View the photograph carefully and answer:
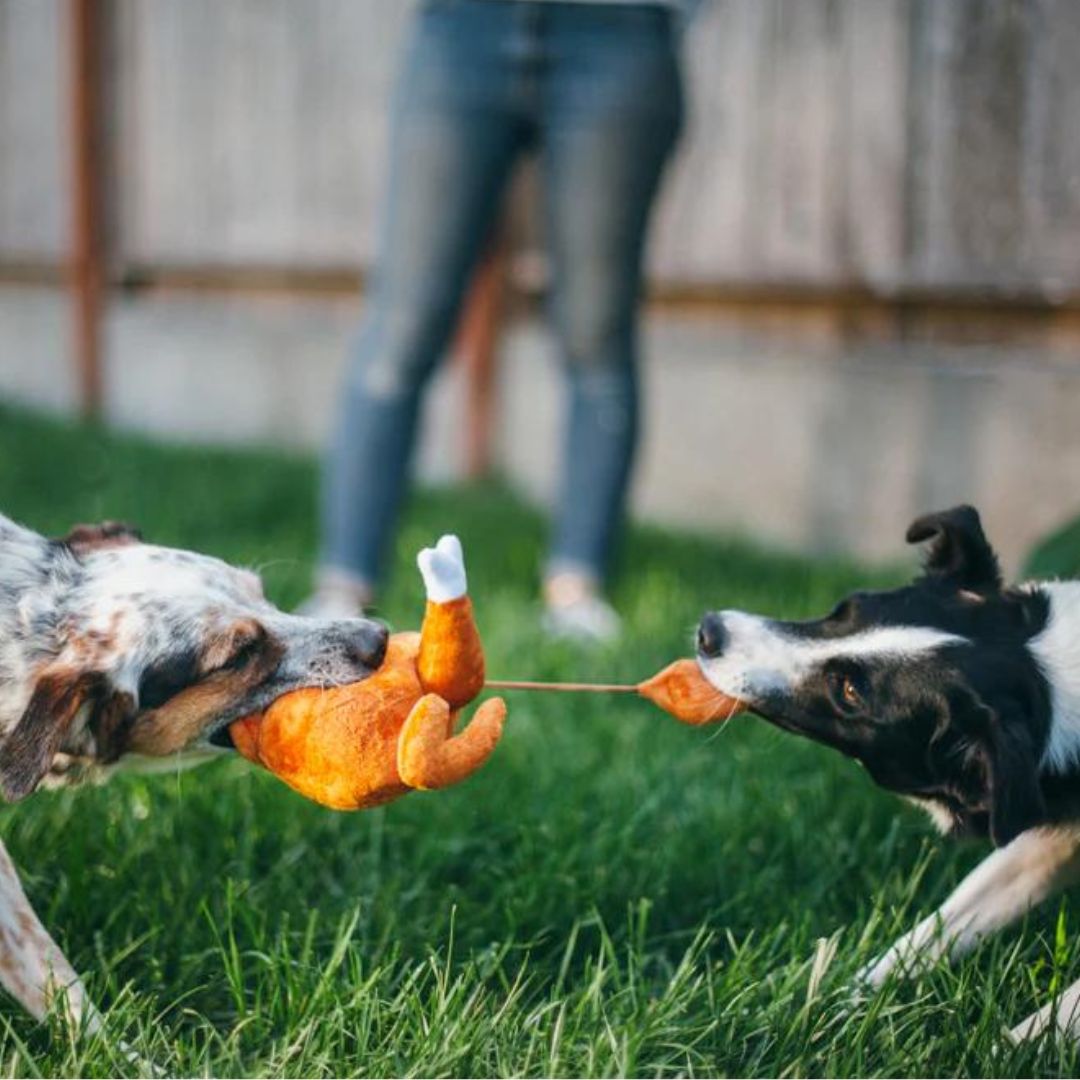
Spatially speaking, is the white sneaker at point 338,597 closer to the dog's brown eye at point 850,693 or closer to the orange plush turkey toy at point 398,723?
the orange plush turkey toy at point 398,723

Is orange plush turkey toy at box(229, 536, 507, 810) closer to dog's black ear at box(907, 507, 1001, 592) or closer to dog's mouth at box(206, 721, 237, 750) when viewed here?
dog's mouth at box(206, 721, 237, 750)

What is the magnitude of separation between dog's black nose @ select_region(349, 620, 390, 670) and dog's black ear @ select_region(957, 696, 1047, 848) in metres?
0.84

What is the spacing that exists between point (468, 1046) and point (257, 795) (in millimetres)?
971

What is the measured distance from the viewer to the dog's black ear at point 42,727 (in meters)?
2.15

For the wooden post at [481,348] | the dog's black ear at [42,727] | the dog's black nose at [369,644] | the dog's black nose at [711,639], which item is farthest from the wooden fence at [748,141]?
the dog's black ear at [42,727]

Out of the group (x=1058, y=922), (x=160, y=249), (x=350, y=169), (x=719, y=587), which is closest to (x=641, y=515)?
(x=719, y=587)

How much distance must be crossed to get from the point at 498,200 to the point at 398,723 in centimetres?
221

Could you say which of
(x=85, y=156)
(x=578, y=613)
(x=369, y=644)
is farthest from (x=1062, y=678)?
(x=85, y=156)

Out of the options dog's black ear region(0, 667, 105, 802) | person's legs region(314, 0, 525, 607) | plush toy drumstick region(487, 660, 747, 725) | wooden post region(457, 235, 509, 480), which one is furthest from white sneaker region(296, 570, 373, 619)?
wooden post region(457, 235, 509, 480)

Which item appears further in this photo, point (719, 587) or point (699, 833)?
point (719, 587)

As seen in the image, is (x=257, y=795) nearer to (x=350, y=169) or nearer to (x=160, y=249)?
(x=350, y=169)

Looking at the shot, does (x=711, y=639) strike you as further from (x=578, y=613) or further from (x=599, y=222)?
(x=599, y=222)

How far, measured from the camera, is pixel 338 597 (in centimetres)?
400

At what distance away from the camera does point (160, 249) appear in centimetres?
775
